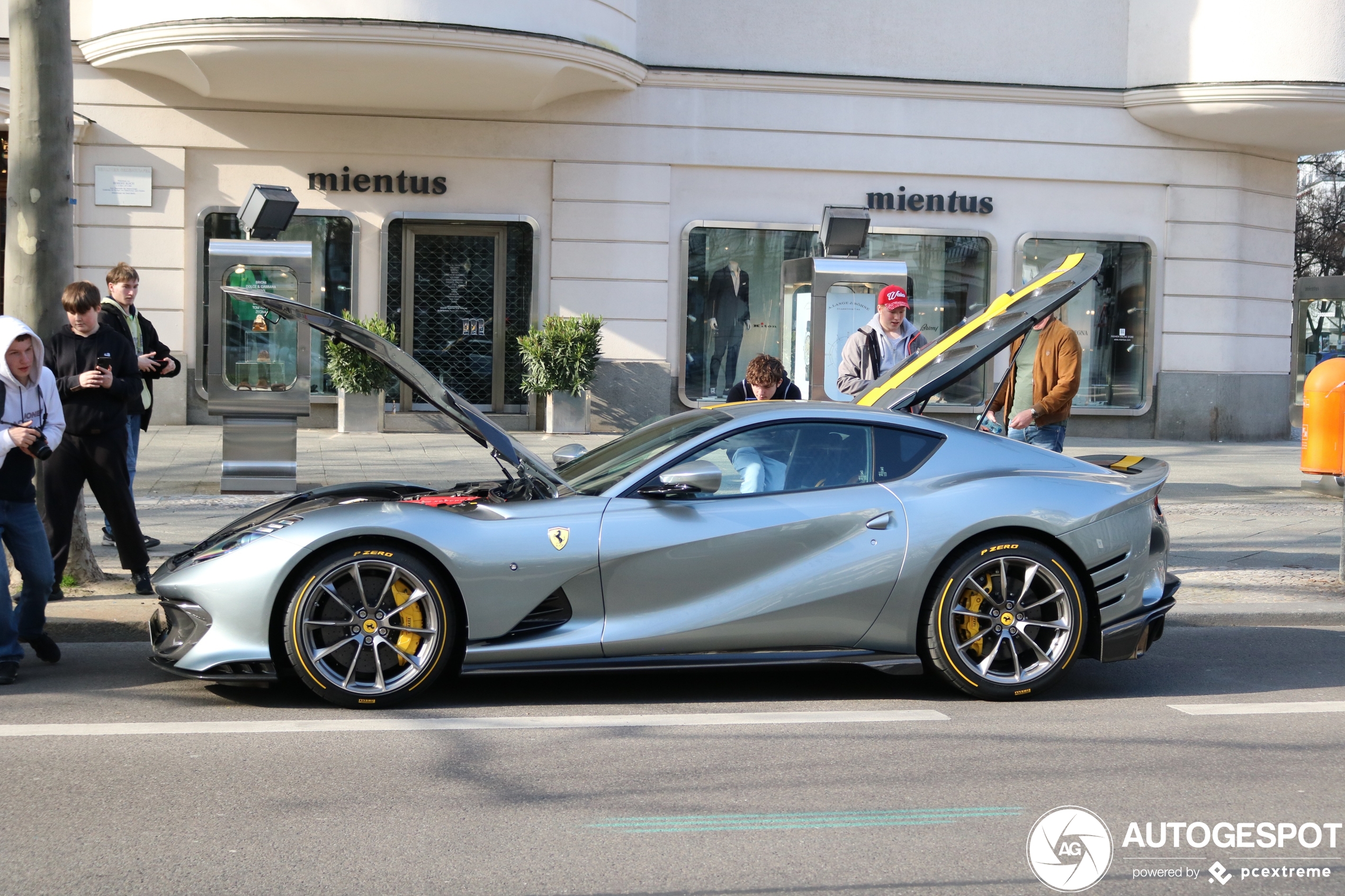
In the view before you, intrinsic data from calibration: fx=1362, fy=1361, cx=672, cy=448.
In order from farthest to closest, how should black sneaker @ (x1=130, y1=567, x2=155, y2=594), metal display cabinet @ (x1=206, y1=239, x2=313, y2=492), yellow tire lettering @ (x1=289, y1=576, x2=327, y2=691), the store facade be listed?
the store facade
metal display cabinet @ (x1=206, y1=239, x2=313, y2=492)
black sneaker @ (x1=130, y1=567, x2=155, y2=594)
yellow tire lettering @ (x1=289, y1=576, x2=327, y2=691)

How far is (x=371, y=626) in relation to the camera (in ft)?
17.8

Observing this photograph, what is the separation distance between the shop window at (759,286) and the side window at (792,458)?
11.5m

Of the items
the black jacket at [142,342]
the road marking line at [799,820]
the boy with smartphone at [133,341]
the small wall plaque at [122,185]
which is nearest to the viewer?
the road marking line at [799,820]

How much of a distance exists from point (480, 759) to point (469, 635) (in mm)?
712

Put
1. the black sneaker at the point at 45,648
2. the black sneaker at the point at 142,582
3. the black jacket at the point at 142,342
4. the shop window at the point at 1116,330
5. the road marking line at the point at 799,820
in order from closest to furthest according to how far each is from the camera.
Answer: the road marking line at the point at 799,820
the black sneaker at the point at 45,648
the black sneaker at the point at 142,582
the black jacket at the point at 142,342
the shop window at the point at 1116,330

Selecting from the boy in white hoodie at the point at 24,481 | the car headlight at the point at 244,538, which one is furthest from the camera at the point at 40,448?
the car headlight at the point at 244,538

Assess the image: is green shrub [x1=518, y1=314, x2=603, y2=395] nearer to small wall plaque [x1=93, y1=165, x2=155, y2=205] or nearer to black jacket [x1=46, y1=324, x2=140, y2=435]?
small wall plaque [x1=93, y1=165, x2=155, y2=205]

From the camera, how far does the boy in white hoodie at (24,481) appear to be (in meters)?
5.93

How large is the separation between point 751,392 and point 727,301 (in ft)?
31.4

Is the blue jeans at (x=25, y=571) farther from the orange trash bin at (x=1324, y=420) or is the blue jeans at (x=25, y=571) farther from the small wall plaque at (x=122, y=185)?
the small wall plaque at (x=122, y=185)

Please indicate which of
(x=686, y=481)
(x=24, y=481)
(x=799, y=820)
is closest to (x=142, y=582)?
(x=24, y=481)

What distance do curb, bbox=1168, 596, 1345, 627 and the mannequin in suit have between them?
1031 centimetres

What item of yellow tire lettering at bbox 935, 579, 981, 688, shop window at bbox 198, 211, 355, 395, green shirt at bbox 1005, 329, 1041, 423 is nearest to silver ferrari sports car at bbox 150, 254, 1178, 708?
yellow tire lettering at bbox 935, 579, 981, 688

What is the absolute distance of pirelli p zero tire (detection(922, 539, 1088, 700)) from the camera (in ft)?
18.8
